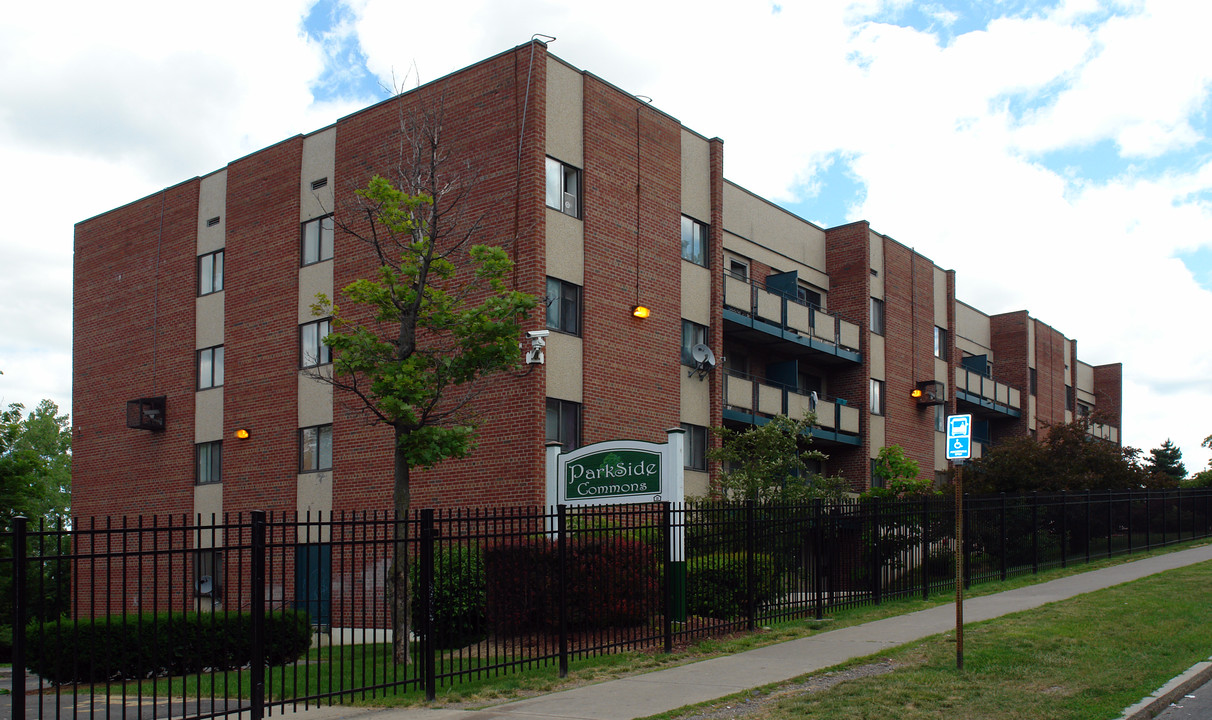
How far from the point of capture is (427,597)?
10.3 m

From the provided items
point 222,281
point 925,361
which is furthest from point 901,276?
point 222,281

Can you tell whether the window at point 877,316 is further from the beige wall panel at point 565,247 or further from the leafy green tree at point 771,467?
the beige wall panel at point 565,247

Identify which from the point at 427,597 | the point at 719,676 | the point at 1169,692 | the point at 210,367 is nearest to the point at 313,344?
the point at 210,367

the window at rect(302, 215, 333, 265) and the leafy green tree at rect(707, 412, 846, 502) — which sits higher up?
the window at rect(302, 215, 333, 265)

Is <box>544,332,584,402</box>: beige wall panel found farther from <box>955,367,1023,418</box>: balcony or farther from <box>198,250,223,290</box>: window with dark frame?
<box>955,367,1023,418</box>: balcony

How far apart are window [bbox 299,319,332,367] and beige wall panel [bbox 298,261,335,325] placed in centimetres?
21

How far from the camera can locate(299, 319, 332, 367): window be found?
87.0 feet

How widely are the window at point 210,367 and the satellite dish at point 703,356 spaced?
43.6 ft

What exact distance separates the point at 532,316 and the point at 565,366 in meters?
2.05

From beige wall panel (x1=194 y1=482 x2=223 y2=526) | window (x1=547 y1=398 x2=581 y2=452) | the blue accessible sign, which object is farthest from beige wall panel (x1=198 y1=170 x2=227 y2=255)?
the blue accessible sign

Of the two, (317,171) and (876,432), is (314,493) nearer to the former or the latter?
(317,171)

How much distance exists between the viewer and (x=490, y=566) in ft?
47.7

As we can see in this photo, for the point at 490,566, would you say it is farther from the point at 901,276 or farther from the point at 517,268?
the point at 901,276

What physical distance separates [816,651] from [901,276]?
25.7 meters
